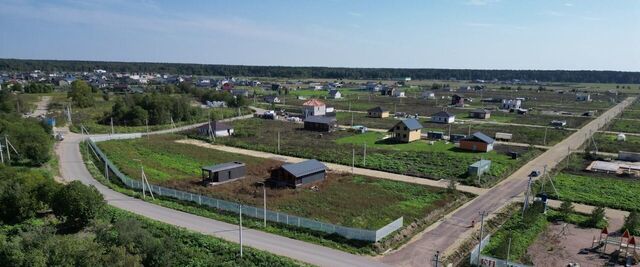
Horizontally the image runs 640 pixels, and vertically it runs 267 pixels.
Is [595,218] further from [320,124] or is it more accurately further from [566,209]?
[320,124]

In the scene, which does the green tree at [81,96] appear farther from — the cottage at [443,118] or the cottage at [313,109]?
the cottage at [443,118]

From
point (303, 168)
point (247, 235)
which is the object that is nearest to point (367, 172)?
point (303, 168)

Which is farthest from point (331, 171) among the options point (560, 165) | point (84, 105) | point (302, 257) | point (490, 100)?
point (490, 100)

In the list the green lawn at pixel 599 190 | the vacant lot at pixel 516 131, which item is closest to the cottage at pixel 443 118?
the vacant lot at pixel 516 131

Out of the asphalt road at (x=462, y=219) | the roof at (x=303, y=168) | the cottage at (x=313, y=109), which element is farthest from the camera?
the cottage at (x=313, y=109)

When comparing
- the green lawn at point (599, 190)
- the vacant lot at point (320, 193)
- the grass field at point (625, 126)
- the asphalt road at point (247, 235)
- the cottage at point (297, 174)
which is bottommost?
the asphalt road at point (247, 235)

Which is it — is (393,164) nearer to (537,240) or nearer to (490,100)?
(537,240)

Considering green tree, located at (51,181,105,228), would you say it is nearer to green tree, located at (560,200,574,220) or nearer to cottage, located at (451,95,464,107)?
green tree, located at (560,200,574,220)

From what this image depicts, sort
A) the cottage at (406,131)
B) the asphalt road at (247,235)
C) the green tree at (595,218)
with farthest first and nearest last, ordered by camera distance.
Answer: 1. the cottage at (406,131)
2. the green tree at (595,218)
3. the asphalt road at (247,235)
